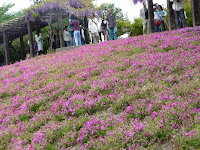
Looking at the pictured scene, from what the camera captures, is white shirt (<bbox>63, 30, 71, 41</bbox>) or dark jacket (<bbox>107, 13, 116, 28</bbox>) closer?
dark jacket (<bbox>107, 13, 116, 28</bbox>)

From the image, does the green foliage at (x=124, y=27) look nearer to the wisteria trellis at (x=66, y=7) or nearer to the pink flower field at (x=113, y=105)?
the wisteria trellis at (x=66, y=7)

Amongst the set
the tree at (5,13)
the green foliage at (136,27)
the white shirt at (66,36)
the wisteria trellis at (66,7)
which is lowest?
the white shirt at (66,36)

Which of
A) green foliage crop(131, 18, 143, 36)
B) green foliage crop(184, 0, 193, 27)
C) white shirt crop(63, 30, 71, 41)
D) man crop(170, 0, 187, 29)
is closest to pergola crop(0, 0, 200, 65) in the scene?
white shirt crop(63, 30, 71, 41)

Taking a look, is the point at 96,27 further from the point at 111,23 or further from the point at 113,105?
the point at 113,105

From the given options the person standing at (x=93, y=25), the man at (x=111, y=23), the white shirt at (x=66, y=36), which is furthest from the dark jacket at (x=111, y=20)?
the white shirt at (x=66, y=36)

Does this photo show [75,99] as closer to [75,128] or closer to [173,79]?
[75,128]

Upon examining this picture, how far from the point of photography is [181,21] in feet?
54.2

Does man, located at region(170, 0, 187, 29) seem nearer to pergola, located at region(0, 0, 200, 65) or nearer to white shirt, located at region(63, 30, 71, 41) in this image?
pergola, located at region(0, 0, 200, 65)

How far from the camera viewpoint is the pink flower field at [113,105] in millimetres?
4895

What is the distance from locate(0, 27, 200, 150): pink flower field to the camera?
4895mm

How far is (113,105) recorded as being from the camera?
21.9ft

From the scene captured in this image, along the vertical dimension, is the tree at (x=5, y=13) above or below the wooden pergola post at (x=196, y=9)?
above

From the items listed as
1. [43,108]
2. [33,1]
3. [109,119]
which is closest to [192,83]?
[109,119]

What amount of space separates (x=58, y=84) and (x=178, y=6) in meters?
9.77
